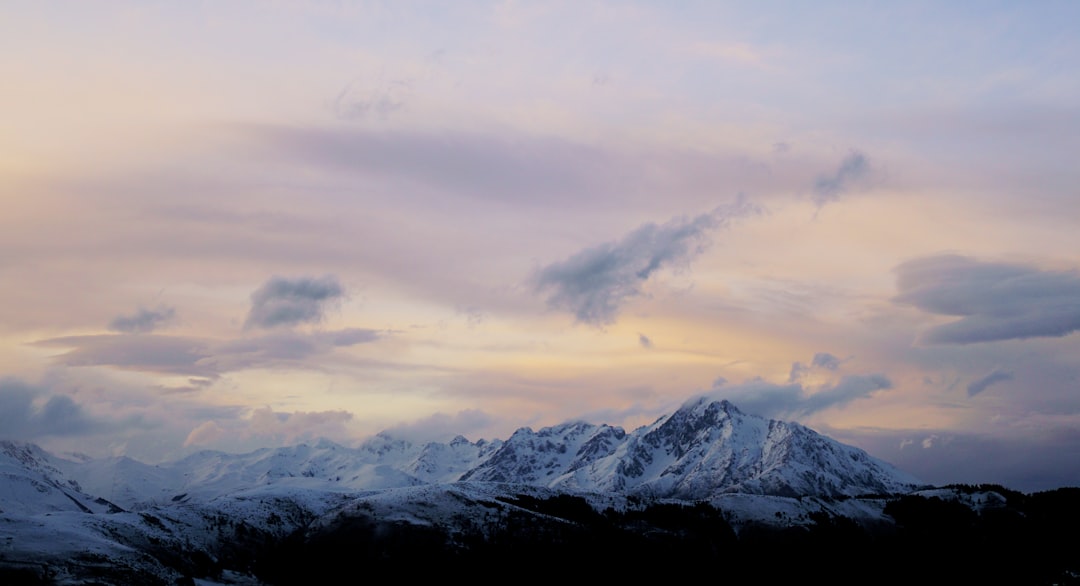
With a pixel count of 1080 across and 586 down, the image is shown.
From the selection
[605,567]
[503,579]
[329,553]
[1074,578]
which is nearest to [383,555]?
[329,553]

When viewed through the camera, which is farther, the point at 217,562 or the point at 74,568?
the point at 217,562

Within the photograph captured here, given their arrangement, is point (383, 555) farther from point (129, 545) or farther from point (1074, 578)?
point (1074, 578)

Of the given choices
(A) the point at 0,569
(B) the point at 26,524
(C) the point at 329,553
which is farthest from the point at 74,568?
(C) the point at 329,553

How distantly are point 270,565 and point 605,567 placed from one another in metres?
65.6

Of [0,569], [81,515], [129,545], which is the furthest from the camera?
[81,515]

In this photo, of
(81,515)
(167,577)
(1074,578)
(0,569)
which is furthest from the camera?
(1074,578)

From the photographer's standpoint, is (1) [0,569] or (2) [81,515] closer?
(1) [0,569]

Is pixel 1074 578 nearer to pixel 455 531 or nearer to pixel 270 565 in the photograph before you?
pixel 455 531

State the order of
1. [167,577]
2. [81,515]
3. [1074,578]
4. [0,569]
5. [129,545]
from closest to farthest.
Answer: [0,569], [167,577], [129,545], [81,515], [1074,578]

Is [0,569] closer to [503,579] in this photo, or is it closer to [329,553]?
[329,553]

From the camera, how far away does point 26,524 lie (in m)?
154

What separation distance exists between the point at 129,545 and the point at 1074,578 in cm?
17532

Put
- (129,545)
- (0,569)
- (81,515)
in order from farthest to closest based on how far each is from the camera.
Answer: (81,515) < (129,545) < (0,569)

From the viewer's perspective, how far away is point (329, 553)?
630 feet
